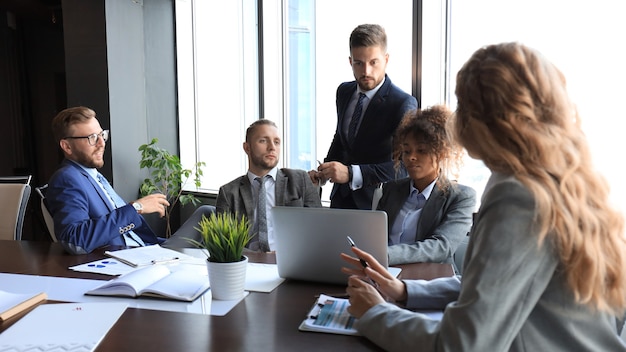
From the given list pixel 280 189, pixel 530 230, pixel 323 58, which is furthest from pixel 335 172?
pixel 323 58

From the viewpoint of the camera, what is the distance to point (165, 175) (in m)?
5.09

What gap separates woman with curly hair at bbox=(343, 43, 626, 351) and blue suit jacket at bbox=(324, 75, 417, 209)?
5.49 feet

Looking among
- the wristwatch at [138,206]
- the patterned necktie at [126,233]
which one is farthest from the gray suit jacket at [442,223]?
the patterned necktie at [126,233]

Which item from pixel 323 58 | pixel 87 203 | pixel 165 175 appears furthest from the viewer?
pixel 165 175

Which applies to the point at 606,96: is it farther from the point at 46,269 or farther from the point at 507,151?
the point at 46,269

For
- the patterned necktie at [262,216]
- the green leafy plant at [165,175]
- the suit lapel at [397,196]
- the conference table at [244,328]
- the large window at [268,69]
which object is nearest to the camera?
the conference table at [244,328]

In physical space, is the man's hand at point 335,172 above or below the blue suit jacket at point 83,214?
above

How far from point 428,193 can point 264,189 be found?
96 centimetres

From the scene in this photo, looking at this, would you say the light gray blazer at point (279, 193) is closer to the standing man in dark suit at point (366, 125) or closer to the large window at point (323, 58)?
the standing man in dark suit at point (366, 125)

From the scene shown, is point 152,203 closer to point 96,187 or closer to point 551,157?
point 96,187

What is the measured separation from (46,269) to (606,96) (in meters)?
3.46

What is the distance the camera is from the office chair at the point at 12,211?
3.00 meters

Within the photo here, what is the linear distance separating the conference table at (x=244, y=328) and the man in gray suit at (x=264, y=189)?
3.44 feet

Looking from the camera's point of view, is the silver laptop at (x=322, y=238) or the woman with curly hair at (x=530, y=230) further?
the silver laptop at (x=322, y=238)
